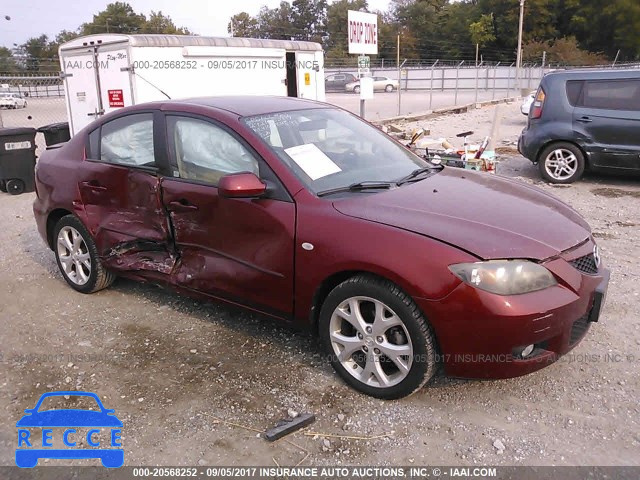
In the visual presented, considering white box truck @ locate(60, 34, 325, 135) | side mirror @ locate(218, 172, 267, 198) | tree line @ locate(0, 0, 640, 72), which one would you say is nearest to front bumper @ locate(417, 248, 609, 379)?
side mirror @ locate(218, 172, 267, 198)

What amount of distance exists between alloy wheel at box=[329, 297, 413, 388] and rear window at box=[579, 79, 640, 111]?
6.66 m

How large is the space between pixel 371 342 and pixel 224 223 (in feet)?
3.94

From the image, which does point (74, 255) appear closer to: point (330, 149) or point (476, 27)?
point (330, 149)

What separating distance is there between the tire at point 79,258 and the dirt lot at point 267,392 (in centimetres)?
15

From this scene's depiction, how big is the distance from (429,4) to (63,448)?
94.0m

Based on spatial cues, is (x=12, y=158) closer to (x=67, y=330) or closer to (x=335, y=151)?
(x=67, y=330)

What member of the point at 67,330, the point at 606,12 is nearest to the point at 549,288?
the point at 67,330

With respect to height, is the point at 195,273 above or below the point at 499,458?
above

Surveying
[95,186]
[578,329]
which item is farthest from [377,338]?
[95,186]

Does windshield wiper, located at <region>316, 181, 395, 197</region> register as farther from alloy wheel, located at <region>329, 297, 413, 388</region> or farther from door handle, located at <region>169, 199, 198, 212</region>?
door handle, located at <region>169, 199, 198, 212</region>

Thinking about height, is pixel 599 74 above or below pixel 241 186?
above

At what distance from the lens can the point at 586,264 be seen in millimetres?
3119

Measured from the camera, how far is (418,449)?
2779mm

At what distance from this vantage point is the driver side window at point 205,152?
358 centimetres
